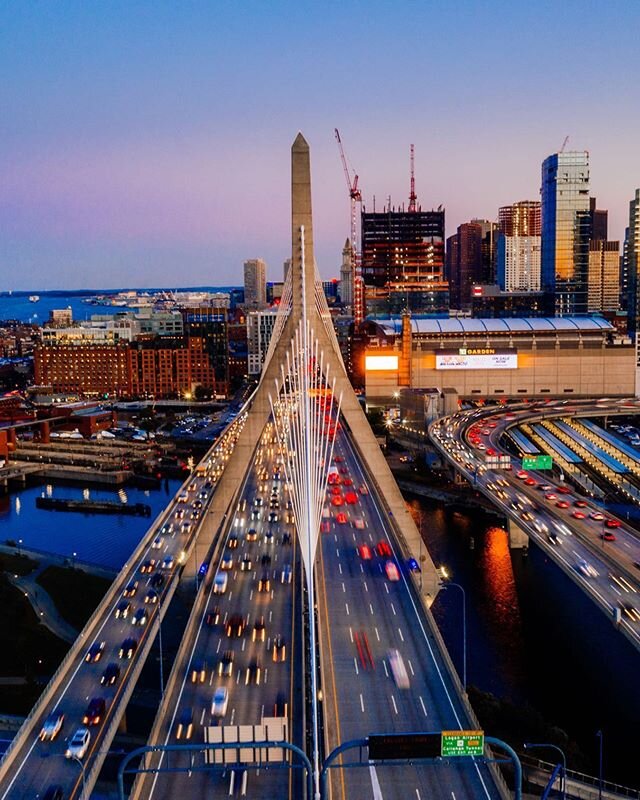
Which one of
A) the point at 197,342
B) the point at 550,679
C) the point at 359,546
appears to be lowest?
the point at 550,679

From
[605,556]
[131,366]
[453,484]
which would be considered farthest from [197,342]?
[605,556]

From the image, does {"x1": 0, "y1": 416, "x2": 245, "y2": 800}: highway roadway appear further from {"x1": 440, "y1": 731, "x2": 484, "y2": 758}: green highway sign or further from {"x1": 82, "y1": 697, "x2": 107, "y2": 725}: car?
{"x1": 440, "y1": 731, "x2": 484, "y2": 758}: green highway sign

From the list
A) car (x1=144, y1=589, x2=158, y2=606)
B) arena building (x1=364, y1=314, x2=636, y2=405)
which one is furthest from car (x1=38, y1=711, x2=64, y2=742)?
arena building (x1=364, y1=314, x2=636, y2=405)

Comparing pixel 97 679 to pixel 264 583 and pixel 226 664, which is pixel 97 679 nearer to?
pixel 226 664

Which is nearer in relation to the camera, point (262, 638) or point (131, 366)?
point (262, 638)

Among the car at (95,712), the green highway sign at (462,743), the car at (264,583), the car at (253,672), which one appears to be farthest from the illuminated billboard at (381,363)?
the green highway sign at (462,743)

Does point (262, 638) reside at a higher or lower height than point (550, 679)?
higher

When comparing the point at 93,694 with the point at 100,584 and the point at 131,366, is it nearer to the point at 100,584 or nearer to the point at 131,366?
the point at 100,584

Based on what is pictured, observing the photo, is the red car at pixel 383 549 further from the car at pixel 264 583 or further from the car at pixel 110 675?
the car at pixel 110 675
